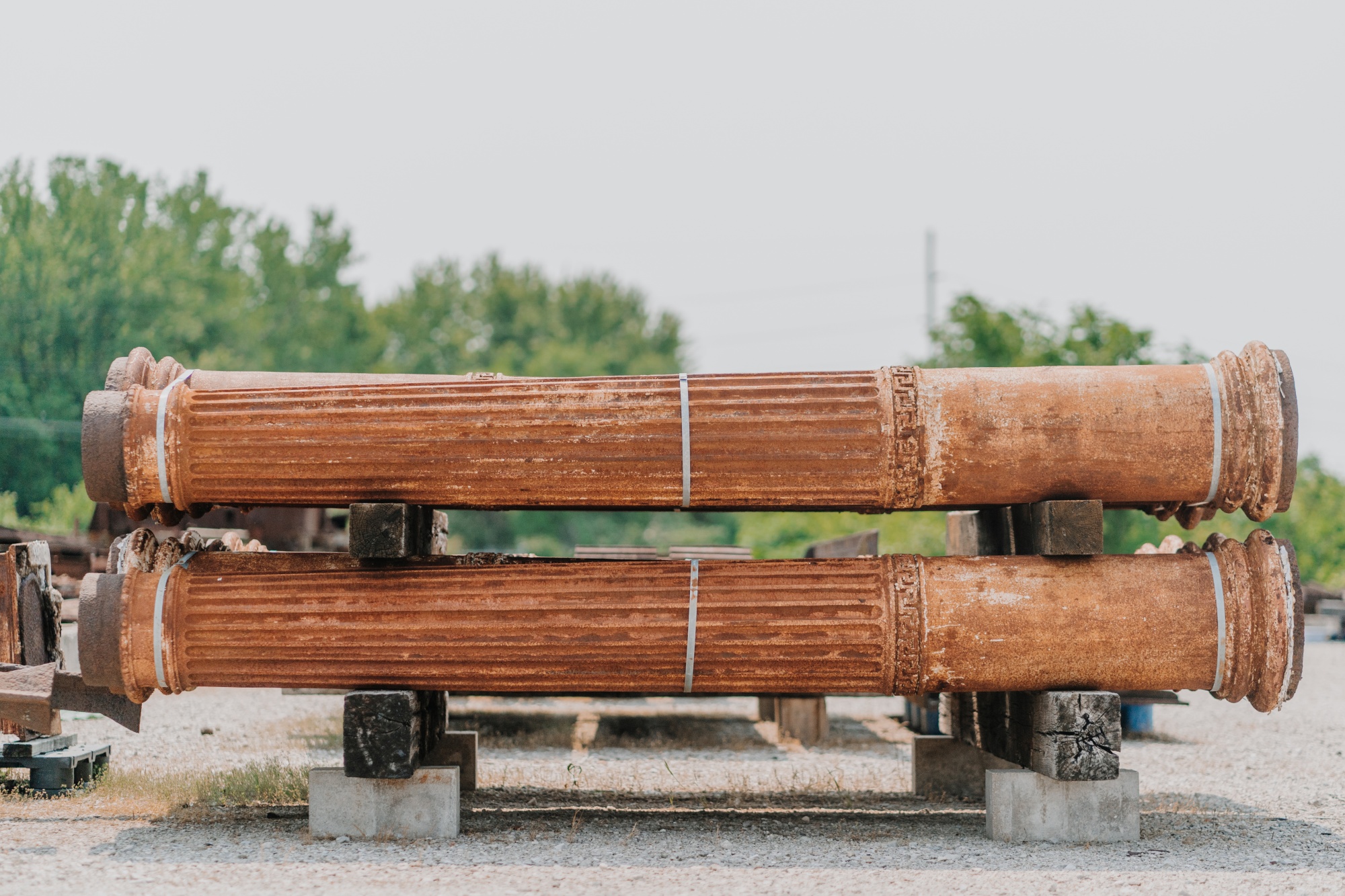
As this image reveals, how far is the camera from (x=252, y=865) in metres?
5.18

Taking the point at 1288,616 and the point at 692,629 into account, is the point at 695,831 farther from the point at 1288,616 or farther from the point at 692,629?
the point at 1288,616

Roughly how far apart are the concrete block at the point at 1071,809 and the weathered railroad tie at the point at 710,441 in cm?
141

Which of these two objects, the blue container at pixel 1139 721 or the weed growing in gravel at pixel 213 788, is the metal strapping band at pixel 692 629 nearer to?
the weed growing in gravel at pixel 213 788

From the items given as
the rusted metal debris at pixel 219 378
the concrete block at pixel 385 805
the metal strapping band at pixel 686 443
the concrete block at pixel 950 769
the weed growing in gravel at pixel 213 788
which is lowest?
the concrete block at pixel 950 769

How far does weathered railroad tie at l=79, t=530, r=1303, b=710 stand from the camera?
5.80 meters

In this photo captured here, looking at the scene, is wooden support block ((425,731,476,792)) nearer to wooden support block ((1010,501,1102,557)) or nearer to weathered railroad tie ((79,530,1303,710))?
weathered railroad tie ((79,530,1303,710))

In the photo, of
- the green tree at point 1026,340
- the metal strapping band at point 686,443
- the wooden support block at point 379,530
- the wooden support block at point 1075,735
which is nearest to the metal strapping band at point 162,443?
the wooden support block at point 379,530

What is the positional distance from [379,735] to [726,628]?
1712 millimetres

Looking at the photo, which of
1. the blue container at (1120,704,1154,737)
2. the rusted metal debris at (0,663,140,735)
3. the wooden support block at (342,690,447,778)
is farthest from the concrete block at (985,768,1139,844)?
the blue container at (1120,704,1154,737)

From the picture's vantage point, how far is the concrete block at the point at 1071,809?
589 centimetres

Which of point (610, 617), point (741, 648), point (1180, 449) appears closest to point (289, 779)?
point (610, 617)

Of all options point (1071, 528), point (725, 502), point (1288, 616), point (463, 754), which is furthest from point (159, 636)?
point (1288, 616)

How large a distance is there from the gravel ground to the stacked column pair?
750 mm

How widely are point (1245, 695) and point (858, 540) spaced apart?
16.1 ft
